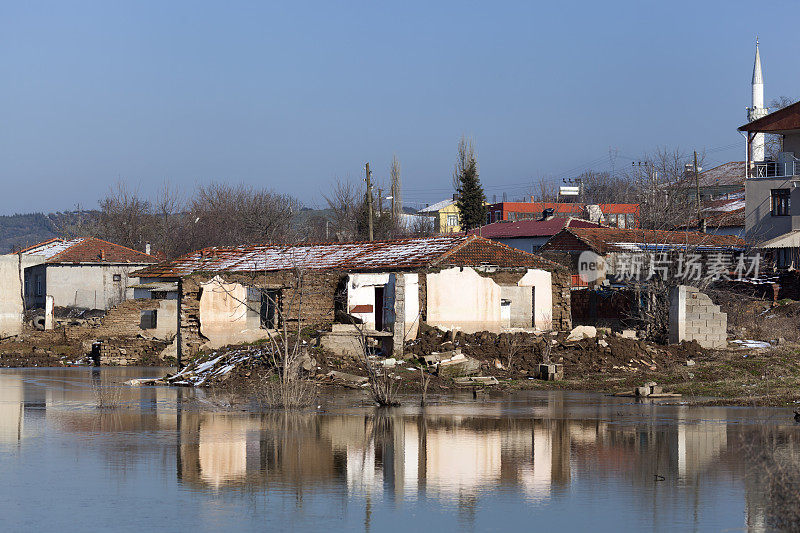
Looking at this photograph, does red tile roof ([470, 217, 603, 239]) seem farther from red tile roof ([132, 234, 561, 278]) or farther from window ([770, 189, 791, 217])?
red tile roof ([132, 234, 561, 278])

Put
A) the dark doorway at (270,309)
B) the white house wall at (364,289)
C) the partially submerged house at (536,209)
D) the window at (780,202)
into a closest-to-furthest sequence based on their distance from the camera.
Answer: the white house wall at (364,289) → the dark doorway at (270,309) → the window at (780,202) → the partially submerged house at (536,209)

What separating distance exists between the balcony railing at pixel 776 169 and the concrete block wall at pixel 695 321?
29.3 meters

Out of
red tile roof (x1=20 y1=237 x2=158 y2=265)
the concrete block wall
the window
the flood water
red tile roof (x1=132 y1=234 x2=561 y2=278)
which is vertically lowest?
the flood water

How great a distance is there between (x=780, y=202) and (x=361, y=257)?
32763 mm

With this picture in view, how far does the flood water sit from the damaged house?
884 centimetres

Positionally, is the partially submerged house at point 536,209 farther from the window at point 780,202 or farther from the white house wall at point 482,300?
the white house wall at point 482,300

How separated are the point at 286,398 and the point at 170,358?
18134 mm

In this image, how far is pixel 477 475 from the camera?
1280 cm

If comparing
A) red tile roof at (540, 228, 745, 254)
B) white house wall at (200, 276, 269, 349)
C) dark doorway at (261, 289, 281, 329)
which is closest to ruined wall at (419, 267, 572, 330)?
dark doorway at (261, 289, 281, 329)

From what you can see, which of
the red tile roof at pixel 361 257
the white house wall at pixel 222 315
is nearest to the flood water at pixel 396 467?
the white house wall at pixel 222 315

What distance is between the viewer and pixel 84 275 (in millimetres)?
59250

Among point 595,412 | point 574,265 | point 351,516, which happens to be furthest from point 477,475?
point 574,265

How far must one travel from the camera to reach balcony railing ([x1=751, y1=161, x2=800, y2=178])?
181ft

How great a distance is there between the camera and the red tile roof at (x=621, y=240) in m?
49.9
